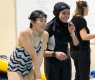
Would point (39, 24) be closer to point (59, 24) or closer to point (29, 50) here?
point (29, 50)

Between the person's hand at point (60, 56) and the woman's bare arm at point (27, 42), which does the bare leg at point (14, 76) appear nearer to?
the woman's bare arm at point (27, 42)

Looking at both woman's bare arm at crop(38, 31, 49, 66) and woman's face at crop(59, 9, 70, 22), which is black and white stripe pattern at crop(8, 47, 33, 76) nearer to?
woman's bare arm at crop(38, 31, 49, 66)

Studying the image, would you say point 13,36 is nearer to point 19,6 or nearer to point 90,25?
point 19,6

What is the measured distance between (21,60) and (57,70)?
1.45 feet

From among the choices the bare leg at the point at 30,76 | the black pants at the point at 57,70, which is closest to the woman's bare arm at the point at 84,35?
the black pants at the point at 57,70

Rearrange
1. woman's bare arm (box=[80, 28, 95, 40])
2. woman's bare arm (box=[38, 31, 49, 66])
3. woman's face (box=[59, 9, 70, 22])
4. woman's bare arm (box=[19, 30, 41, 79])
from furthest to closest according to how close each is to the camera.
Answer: woman's bare arm (box=[80, 28, 95, 40]) → woman's face (box=[59, 9, 70, 22]) → woman's bare arm (box=[38, 31, 49, 66]) → woman's bare arm (box=[19, 30, 41, 79])

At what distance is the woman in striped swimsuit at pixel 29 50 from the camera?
170 cm

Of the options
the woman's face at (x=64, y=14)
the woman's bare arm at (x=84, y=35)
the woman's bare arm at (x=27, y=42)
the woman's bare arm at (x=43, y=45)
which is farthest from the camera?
the woman's bare arm at (x=84, y=35)

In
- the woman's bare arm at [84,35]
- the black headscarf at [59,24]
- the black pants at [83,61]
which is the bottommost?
the black pants at [83,61]

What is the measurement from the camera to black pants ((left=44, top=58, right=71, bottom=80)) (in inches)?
78.4

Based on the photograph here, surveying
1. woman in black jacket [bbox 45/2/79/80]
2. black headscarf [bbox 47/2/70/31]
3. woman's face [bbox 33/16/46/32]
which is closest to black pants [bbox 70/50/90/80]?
woman in black jacket [bbox 45/2/79/80]

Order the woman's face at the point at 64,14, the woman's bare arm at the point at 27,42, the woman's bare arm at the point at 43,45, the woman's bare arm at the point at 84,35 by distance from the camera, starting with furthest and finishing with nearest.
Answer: the woman's bare arm at the point at 84,35 → the woman's face at the point at 64,14 → the woman's bare arm at the point at 43,45 → the woman's bare arm at the point at 27,42

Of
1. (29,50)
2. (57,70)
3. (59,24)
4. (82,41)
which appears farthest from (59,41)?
(82,41)

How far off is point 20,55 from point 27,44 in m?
0.12
